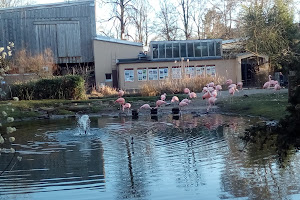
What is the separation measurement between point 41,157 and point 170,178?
400 cm

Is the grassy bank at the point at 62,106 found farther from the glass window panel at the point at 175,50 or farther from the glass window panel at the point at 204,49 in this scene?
the glass window panel at the point at 204,49

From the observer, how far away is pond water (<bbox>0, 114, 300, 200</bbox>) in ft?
22.6

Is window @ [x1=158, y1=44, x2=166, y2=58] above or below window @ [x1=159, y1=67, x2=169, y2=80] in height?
above

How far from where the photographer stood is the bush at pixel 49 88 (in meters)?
26.6

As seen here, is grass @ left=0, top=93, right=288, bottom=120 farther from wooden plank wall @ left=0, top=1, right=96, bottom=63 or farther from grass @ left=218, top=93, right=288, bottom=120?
wooden plank wall @ left=0, top=1, right=96, bottom=63

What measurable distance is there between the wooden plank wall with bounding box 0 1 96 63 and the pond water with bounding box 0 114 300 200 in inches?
1050

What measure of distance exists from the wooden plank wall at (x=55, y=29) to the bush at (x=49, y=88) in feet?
41.2

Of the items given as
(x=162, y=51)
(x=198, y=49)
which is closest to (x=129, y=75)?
(x=162, y=51)

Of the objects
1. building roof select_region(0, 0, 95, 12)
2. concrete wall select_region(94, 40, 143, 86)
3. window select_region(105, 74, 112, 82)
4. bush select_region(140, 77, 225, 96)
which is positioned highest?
building roof select_region(0, 0, 95, 12)

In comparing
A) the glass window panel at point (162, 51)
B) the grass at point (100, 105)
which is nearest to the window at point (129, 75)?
the glass window panel at point (162, 51)

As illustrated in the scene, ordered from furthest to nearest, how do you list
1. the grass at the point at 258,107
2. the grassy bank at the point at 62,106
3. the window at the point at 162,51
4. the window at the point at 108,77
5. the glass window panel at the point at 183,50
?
the window at the point at 108,77, the glass window panel at the point at 183,50, the window at the point at 162,51, the grassy bank at the point at 62,106, the grass at the point at 258,107

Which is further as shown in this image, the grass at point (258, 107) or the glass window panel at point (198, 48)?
the glass window panel at point (198, 48)

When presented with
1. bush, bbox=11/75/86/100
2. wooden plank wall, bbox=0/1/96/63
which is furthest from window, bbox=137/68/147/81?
bush, bbox=11/75/86/100

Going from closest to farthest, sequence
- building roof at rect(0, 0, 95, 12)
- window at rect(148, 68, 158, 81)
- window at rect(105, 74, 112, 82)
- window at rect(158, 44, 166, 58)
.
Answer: window at rect(148, 68, 158, 81)
window at rect(158, 44, 166, 58)
building roof at rect(0, 0, 95, 12)
window at rect(105, 74, 112, 82)
